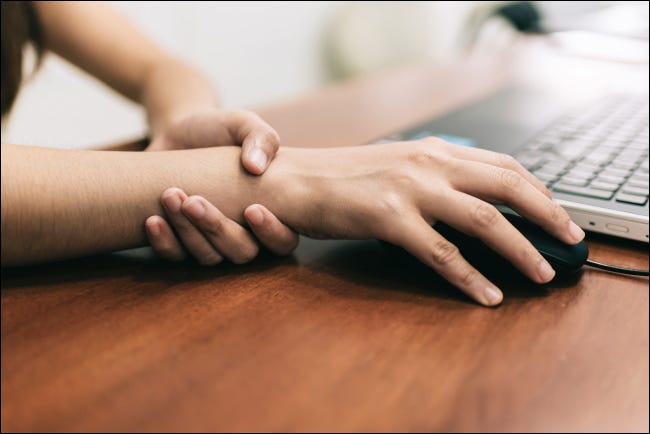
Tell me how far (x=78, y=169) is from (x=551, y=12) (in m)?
1.25

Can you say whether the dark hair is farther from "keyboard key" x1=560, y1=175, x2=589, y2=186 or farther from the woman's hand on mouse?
"keyboard key" x1=560, y1=175, x2=589, y2=186

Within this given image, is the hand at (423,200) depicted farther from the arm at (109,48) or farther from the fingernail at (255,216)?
the arm at (109,48)

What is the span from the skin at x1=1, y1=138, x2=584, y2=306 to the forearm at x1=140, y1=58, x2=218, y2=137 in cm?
28

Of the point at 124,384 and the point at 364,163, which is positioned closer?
the point at 124,384

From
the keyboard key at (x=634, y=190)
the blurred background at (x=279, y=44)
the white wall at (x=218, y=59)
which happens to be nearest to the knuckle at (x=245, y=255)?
the keyboard key at (x=634, y=190)

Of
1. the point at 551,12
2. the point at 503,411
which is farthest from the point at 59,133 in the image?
the point at 503,411

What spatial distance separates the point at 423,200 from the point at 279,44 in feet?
6.47

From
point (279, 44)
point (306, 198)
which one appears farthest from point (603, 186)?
point (279, 44)

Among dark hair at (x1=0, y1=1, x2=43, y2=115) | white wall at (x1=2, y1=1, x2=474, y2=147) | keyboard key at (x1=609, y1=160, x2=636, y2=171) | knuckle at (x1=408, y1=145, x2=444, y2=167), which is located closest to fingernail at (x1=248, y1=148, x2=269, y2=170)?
knuckle at (x1=408, y1=145, x2=444, y2=167)

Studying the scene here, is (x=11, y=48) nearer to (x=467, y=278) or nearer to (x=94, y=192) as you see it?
(x=94, y=192)

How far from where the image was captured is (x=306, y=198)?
1.61 feet

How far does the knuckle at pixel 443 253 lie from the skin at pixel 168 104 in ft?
0.39

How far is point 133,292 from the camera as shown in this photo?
1.45ft

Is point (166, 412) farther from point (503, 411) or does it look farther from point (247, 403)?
point (503, 411)
